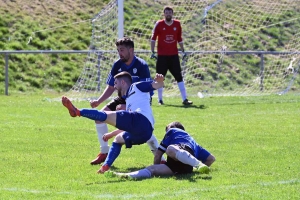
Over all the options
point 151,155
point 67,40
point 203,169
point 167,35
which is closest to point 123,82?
point 203,169

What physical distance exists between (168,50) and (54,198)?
10572mm

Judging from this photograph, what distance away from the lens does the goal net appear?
19.9 m

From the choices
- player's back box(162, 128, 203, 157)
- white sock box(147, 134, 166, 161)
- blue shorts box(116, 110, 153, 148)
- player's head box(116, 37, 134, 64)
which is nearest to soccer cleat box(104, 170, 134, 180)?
blue shorts box(116, 110, 153, 148)

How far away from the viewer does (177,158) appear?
797cm

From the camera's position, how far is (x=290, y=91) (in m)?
21.7

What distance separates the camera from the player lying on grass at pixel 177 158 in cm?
796

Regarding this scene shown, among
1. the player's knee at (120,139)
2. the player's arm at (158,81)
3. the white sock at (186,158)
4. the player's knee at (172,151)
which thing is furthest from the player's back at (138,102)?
the white sock at (186,158)

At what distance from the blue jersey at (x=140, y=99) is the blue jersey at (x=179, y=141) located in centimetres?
30

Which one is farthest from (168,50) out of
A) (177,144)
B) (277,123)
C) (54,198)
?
(54,198)

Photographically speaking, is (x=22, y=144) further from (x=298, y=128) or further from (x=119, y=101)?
(x=298, y=128)

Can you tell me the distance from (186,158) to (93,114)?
1.18 m

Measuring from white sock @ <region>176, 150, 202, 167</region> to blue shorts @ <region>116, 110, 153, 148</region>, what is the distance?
505 mm

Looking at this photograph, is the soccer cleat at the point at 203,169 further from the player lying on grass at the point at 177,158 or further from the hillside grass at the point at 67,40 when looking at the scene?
the hillside grass at the point at 67,40

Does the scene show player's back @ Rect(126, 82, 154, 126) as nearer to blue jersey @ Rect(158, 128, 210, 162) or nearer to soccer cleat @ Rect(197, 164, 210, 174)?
blue jersey @ Rect(158, 128, 210, 162)
